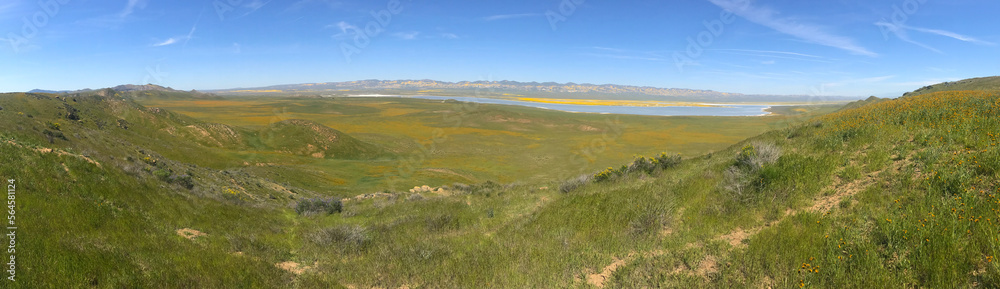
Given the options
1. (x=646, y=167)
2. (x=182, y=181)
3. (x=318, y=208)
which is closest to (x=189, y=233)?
(x=318, y=208)

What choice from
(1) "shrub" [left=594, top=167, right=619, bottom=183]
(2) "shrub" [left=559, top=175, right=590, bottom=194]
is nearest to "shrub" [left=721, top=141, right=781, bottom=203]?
(1) "shrub" [left=594, top=167, right=619, bottom=183]

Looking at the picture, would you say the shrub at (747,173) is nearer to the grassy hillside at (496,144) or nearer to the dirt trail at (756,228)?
the dirt trail at (756,228)

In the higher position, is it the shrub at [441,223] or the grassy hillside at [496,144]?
the shrub at [441,223]

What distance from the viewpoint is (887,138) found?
933 cm

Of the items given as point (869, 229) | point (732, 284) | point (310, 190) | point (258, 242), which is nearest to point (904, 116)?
point (869, 229)

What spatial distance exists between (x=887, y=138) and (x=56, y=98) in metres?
66.1

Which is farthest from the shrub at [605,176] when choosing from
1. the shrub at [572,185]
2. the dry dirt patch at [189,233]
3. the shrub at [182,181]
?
the shrub at [182,181]

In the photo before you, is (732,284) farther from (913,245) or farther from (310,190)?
(310,190)

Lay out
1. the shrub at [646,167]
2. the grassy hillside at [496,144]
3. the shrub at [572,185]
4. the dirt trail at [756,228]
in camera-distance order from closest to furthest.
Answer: the dirt trail at [756,228]
the shrub at [572,185]
the shrub at [646,167]
the grassy hillside at [496,144]

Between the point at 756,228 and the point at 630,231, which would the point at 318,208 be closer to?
the point at 630,231

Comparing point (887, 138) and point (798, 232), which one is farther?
point (887, 138)

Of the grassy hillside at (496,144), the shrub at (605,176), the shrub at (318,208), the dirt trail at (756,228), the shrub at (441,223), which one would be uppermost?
the dirt trail at (756,228)

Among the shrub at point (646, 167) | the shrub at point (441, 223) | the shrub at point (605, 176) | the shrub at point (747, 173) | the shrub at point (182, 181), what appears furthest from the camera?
the shrub at point (605, 176)

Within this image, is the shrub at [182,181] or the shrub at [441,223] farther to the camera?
the shrub at [182,181]
